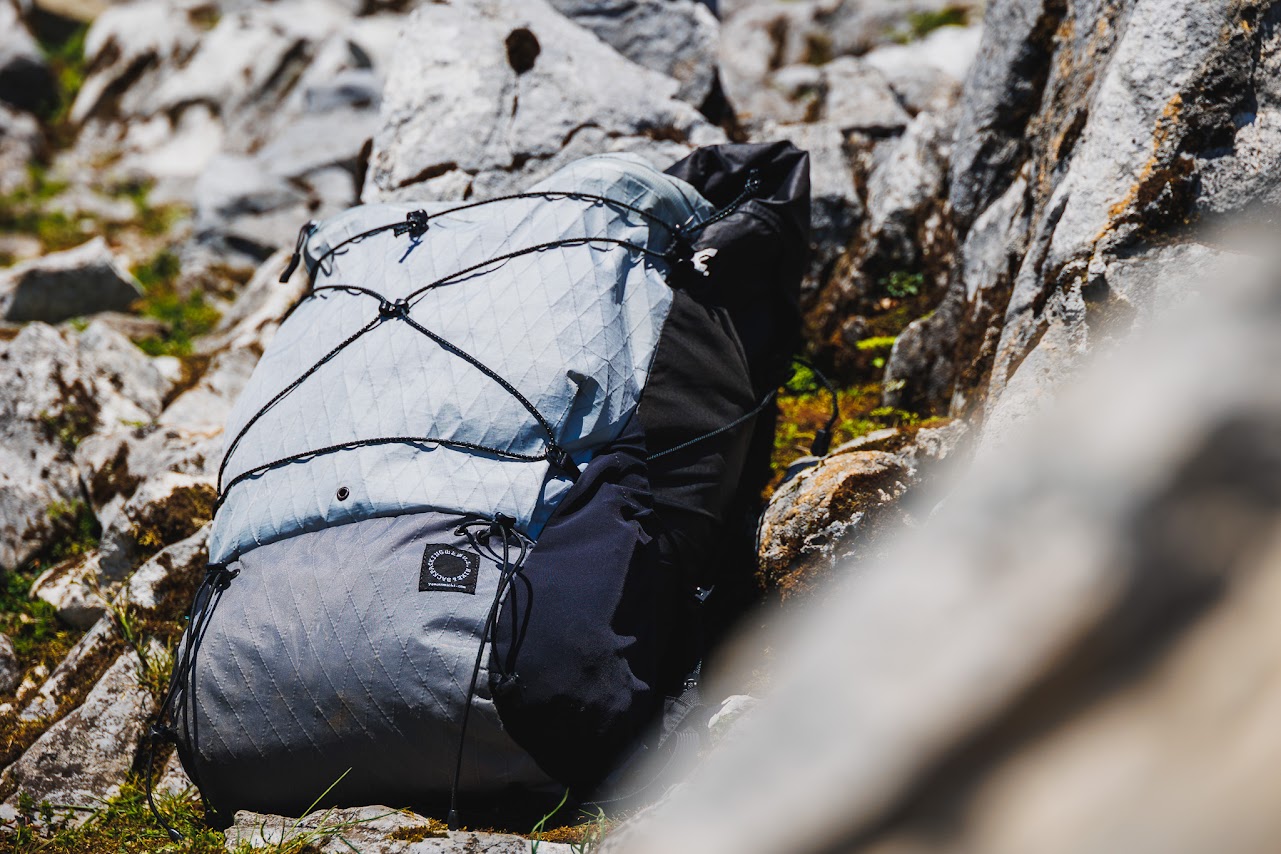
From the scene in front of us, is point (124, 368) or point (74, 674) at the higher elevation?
point (124, 368)

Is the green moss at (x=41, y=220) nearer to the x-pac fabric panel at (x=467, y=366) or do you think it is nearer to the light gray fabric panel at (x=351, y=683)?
the x-pac fabric panel at (x=467, y=366)

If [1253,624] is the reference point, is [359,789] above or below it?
below

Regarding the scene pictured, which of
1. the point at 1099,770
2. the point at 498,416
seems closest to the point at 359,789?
the point at 498,416

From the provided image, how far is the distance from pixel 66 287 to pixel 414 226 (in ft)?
22.9

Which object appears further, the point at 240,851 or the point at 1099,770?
the point at 240,851

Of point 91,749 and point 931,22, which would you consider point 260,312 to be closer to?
point 91,749

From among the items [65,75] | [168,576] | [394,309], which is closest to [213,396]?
[168,576]

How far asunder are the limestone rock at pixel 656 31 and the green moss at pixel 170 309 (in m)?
5.12

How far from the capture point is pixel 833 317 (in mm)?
6742

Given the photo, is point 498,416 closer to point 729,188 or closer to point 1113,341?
point 729,188

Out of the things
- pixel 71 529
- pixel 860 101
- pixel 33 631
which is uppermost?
pixel 860 101

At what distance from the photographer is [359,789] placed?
3.56 metres

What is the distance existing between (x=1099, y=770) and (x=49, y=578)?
656 centimetres

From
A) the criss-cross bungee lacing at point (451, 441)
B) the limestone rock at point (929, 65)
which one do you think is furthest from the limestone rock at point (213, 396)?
the limestone rock at point (929, 65)
